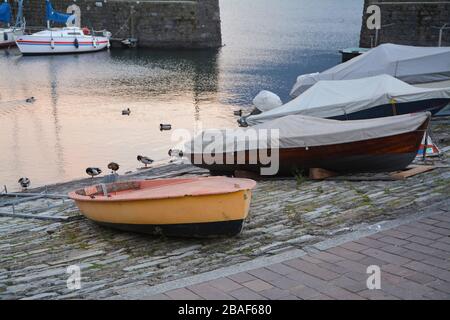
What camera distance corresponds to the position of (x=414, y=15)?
42.4 metres

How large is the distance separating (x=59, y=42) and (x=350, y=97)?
37114 mm

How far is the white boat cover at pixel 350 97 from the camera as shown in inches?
590

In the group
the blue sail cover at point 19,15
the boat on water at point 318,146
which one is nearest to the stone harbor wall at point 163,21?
the blue sail cover at point 19,15

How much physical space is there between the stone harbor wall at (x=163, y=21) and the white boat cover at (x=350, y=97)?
118 ft

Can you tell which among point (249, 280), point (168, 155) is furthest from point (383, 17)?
point (249, 280)

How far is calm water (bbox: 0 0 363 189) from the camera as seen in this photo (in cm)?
1947

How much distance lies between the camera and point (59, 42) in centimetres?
4756

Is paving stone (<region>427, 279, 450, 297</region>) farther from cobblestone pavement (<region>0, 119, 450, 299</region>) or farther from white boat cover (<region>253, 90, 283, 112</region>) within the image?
white boat cover (<region>253, 90, 283, 112</region>)

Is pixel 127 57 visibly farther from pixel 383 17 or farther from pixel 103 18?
pixel 383 17

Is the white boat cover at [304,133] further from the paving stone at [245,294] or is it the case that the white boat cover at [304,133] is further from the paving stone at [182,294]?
the paving stone at [182,294]

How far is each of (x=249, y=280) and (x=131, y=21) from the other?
48.6 m

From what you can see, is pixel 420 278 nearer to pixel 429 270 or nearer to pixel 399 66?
pixel 429 270

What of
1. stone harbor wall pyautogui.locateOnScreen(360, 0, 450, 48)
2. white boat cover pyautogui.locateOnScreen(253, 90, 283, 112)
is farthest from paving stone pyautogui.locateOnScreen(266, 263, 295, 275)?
stone harbor wall pyautogui.locateOnScreen(360, 0, 450, 48)

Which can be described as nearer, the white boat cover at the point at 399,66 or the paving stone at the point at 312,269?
the paving stone at the point at 312,269
